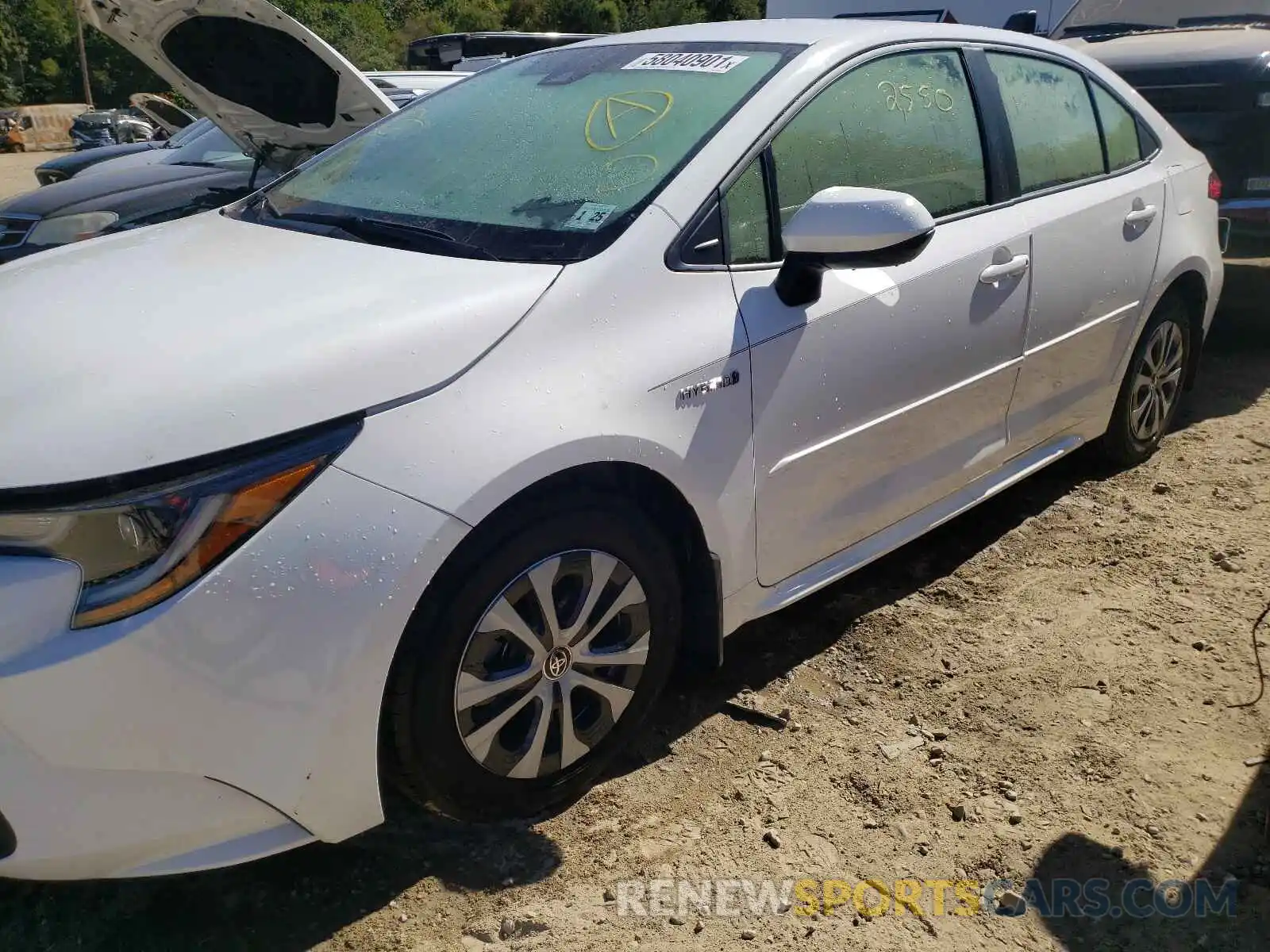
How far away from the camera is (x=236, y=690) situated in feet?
5.72

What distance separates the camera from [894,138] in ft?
9.53

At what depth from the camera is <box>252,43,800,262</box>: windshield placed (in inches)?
94.8

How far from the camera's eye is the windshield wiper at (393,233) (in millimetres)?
2350

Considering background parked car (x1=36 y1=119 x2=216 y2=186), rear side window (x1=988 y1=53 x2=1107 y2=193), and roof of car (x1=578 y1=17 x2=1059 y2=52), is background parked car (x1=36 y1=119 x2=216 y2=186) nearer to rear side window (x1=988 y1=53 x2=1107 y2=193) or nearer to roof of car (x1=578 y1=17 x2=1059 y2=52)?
roof of car (x1=578 y1=17 x2=1059 y2=52)

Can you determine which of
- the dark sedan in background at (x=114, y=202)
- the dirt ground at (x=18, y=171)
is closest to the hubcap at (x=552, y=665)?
the dark sedan in background at (x=114, y=202)

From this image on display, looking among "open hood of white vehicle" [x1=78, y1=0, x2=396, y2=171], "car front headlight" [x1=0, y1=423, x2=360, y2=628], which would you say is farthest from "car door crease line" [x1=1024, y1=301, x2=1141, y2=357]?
"open hood of white vehicle" [x1=78, y1=0, x2=396, y2=171]

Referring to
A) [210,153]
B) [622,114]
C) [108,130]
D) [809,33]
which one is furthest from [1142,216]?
[108,130]

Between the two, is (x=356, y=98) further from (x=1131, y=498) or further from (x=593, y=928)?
(x=593, y=928)

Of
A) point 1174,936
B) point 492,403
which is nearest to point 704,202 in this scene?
point 492,403

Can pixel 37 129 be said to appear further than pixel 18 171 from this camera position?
Yes

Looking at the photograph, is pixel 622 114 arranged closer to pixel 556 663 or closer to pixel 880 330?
pixel 880 330

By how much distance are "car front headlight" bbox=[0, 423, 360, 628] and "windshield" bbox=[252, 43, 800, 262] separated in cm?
86

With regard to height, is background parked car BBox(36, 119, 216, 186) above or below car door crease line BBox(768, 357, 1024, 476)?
above

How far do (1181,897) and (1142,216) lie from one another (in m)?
2.38
